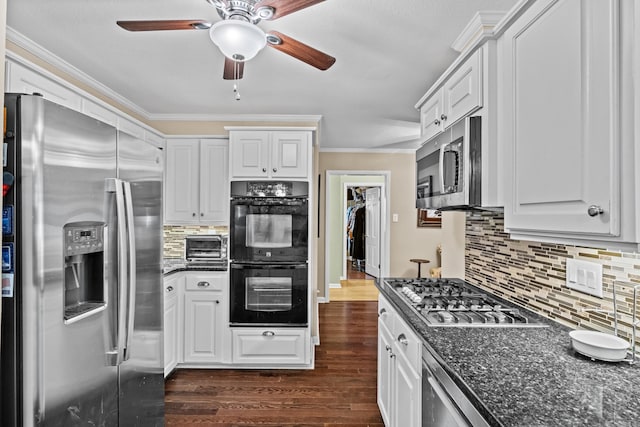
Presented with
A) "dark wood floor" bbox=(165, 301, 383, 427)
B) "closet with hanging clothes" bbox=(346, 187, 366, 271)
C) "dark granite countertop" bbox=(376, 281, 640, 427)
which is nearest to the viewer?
"dark granite countertop" bbox=(376, 281, 640, 427)

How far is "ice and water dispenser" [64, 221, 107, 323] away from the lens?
1.28m

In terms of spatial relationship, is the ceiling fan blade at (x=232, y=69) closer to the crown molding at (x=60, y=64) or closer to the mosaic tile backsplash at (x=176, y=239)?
the crown molding at (x=60, y=64)

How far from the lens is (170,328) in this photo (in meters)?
3.05

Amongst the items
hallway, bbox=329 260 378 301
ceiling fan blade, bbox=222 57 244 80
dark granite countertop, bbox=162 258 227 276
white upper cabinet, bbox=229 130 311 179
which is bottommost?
hallway, bbox=329 260 378 301

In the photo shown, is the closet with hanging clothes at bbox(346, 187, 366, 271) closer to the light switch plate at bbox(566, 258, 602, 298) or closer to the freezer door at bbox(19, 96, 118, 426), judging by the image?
the light switch plate at bbox(566, 258, 602, 298)

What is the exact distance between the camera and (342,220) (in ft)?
22.3

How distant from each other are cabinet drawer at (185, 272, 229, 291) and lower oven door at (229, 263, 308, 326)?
0.09 metres

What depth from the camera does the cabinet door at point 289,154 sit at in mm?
3271

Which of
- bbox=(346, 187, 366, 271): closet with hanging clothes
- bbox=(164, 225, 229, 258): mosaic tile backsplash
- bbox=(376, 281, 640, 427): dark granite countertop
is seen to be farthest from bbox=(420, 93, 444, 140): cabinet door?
bbox=(346, 187, 366, 271): closet with hanging clothes

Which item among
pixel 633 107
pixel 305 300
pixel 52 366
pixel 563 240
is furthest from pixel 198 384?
pixel 633 107

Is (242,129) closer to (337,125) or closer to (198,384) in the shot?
(337,125)

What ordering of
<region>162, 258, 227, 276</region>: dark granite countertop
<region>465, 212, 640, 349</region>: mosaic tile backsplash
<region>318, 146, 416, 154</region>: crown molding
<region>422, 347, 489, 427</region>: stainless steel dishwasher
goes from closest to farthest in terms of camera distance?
<region>422, 347, 489, 427</region>: stainless steel dishwasher → <region>465, 212, 640, 349</region>: mosaic tile backsplash → <region>162, 258, 227, 276</region>: dark granite countertop → <region>318, 146, 416, 154</region>: crown molding

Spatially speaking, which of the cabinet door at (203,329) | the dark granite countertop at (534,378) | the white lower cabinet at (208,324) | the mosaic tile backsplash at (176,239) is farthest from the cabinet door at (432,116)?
the mosaic tile backsplash at (176,239)

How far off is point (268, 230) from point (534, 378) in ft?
8.14
